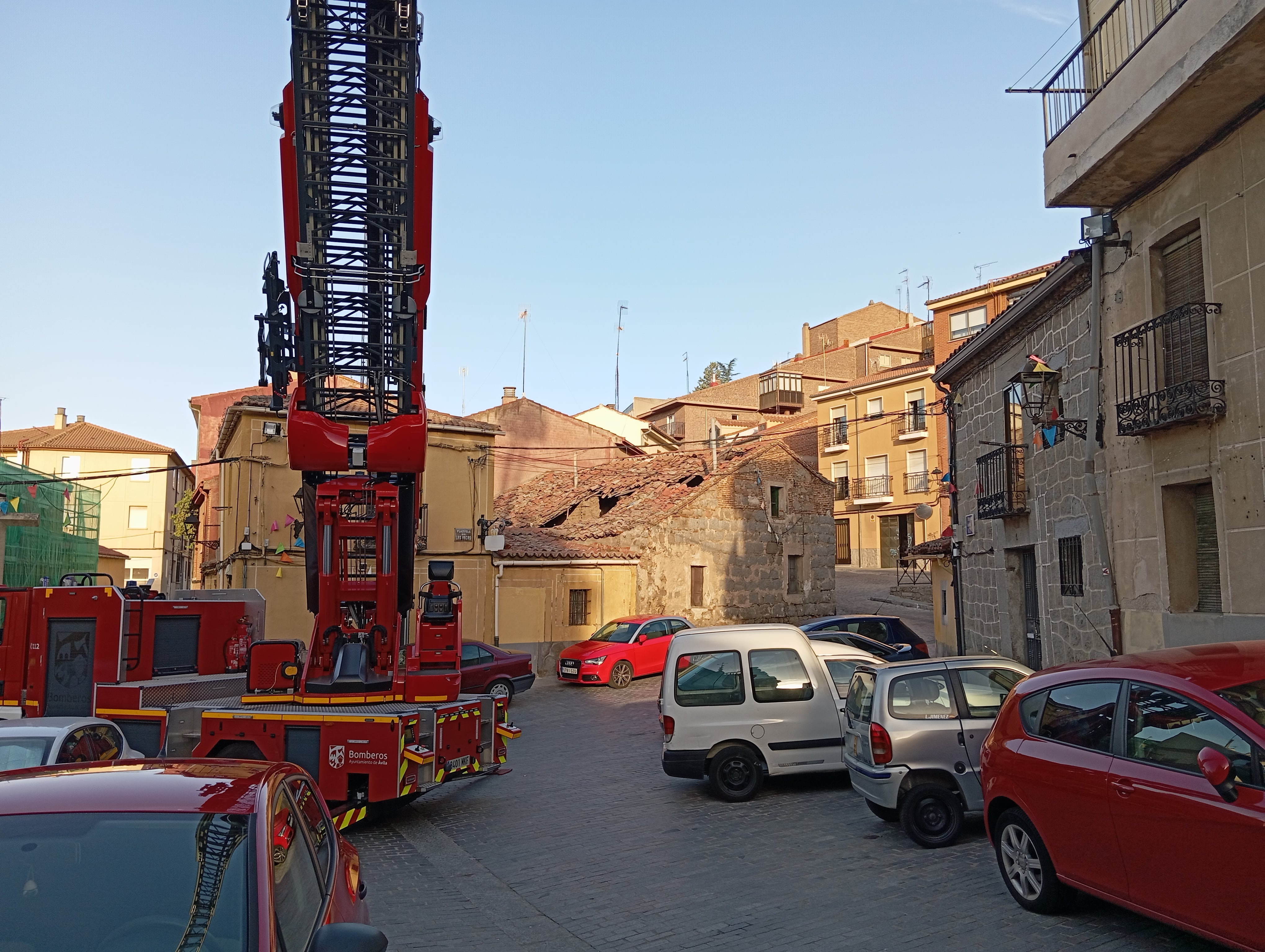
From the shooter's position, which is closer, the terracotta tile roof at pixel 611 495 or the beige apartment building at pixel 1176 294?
the beige apartment building at pixel 1176 294

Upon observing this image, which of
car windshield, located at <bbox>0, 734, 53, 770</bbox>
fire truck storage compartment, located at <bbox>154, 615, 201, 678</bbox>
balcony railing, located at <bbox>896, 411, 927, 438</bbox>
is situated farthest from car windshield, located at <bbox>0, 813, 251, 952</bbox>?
balcony railing, located at <bbox>896, 411, 927, 438</bbox>

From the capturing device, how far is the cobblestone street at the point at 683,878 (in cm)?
618

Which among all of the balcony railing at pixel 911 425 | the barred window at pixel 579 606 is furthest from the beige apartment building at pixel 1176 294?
the balcony railing at pixel 911 425

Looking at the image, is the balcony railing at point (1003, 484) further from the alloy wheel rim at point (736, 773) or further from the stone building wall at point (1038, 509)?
the alloy wheel rim at point (736, 773)

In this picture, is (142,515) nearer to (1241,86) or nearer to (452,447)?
(452,447)

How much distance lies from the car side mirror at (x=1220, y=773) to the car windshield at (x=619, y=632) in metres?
18.5

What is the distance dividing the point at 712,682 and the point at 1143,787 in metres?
5.89

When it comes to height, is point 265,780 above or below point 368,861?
above

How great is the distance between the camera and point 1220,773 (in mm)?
4621

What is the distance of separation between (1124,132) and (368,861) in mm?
9965

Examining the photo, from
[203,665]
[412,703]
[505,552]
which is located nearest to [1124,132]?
[412,703]

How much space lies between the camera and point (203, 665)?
1184 centimetres

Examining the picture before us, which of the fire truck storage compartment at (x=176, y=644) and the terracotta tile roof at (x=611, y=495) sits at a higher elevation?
the terracotta tile roof at (x=611, y=495)

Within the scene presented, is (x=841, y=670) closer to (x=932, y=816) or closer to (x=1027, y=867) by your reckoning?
(x=932, y=816)
